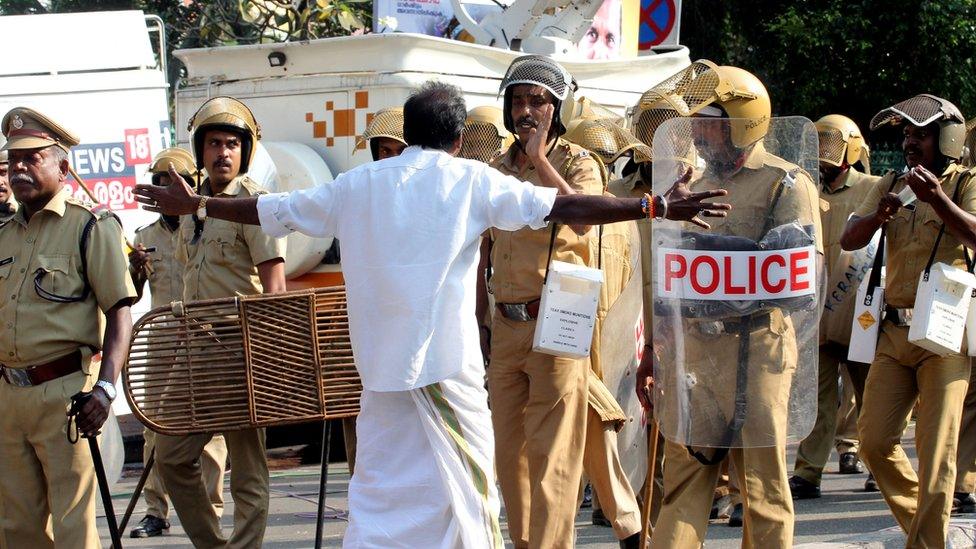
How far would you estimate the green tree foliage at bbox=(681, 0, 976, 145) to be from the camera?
55.9 ft

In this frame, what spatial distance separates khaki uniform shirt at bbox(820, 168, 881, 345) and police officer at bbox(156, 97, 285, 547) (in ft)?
12.1

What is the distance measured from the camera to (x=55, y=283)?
5680 millimetres

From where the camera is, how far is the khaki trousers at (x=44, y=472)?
5613 millimetres

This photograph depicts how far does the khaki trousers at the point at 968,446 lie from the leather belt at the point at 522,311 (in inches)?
107

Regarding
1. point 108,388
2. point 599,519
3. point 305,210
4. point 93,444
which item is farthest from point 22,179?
point 599,519

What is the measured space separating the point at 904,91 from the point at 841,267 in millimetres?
9541

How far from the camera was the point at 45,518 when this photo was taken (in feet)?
18.8

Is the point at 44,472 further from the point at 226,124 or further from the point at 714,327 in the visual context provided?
the point at 714,327

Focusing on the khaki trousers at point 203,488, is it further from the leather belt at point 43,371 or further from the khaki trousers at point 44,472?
the leather belt at point 43,371

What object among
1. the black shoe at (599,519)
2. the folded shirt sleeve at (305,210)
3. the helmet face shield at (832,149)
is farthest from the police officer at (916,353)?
the folded shirt sleeve at (305,210)

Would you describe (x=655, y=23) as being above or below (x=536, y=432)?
above

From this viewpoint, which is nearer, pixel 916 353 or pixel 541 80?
pixel 541 80

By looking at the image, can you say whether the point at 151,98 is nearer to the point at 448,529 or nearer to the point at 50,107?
the point at 50,107

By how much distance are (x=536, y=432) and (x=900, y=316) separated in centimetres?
173
